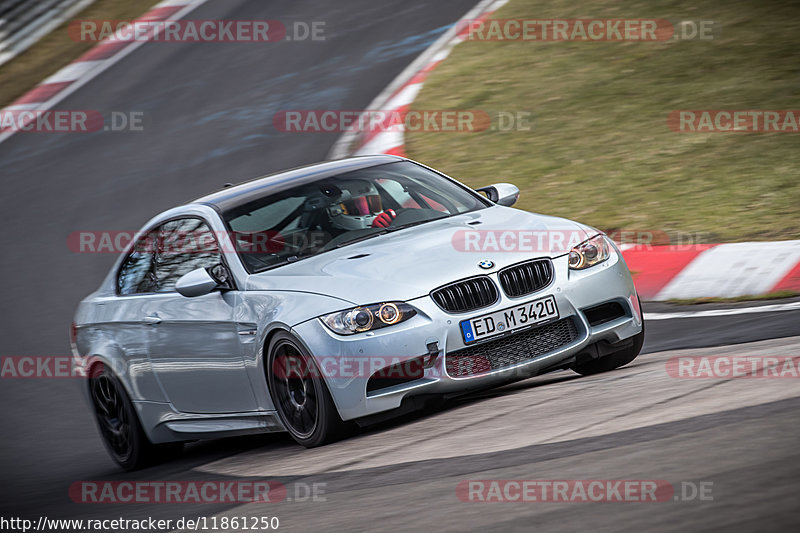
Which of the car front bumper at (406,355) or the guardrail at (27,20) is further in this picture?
the guardrail at (27,20)

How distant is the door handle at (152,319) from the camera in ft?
23.9

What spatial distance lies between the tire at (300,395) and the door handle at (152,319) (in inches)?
45.5

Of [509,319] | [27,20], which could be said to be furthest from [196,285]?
[27,20]

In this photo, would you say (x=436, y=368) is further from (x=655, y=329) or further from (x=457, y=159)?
(x=457, y=159)

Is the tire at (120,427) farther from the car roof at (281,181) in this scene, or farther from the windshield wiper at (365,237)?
the windshield wiper at (365,237)

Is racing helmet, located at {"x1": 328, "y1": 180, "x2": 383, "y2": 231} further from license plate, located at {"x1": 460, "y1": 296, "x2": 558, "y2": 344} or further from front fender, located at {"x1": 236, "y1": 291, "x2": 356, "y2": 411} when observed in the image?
license plate, located at {"x1": 460, "y1": 296, "x2": 558, "y2": 344}

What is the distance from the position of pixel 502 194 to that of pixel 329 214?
4.09 ft

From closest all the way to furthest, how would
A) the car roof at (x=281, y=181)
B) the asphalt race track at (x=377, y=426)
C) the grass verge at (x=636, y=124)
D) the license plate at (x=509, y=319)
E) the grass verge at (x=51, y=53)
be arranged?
the asphalt race track at (x=377, y=426), the license plate at (x=509, y=319), the car roof at (x=281, y=181), the grass verge at (x=636, y=124), the grass verge at (x=51, y=53)

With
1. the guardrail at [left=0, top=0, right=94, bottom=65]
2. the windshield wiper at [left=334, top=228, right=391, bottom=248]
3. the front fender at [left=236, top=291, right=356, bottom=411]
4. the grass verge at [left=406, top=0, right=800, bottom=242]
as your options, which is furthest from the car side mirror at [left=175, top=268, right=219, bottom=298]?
the guardrail at [left=0, top=0, right=94, bottom=65]

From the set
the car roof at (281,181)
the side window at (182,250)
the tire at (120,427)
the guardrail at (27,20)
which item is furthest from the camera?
the guardrail at (27,20)

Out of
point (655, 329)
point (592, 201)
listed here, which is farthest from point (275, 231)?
point (592, 201)

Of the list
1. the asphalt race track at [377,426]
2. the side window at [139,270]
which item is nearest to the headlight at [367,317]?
the asphalt race track at [377,426]

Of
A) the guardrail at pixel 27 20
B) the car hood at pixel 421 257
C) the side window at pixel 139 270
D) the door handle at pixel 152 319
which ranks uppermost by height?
the guardrail at pixel 27 20

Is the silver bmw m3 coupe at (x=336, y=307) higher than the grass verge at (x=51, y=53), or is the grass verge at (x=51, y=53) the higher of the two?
the grass verge at (x=51, y=53)
